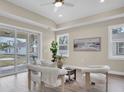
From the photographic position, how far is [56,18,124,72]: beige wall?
218 inches

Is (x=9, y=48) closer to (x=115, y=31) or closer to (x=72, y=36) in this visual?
(x=72, y=36)

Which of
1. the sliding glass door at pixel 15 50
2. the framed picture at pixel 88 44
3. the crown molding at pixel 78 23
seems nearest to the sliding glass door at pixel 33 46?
the sliding glass door at pixel 15 50

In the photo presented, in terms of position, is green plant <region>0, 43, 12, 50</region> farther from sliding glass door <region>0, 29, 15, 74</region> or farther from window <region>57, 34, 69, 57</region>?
window <region>57, 34, 69, 57</region>

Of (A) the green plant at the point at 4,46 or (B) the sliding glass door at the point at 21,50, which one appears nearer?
(A) the green plant at the point at 4,46

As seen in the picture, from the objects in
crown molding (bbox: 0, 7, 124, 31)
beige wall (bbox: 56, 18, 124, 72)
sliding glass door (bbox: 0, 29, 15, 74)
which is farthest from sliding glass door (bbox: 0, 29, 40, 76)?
beige wall (bbox: 56, 18, 124, 72)

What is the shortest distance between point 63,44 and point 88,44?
2.05 metres

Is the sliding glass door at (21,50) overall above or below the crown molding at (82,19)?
below

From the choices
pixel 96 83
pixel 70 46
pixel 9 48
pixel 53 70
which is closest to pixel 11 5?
pixel 9 48

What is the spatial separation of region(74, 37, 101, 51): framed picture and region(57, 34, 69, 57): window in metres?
0.80

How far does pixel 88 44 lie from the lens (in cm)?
648

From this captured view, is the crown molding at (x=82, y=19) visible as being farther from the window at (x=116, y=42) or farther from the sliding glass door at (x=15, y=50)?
the sliding glass door at (x=15, y=50)

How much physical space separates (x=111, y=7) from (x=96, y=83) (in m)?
3.39

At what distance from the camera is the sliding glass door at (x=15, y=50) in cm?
532

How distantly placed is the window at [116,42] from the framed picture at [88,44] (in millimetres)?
622
